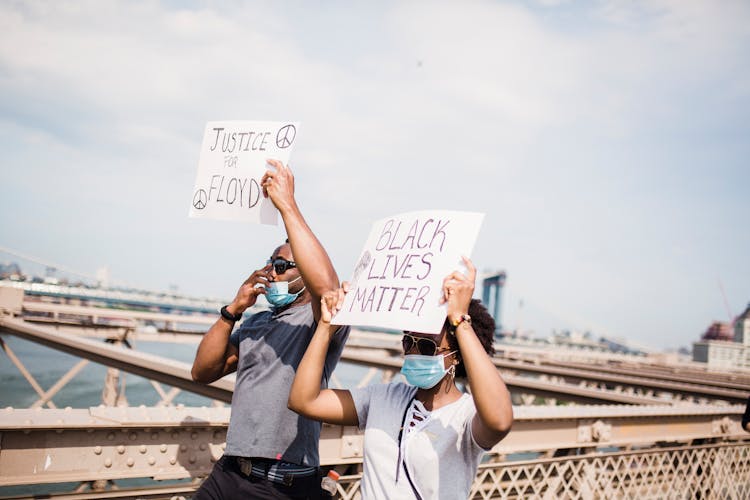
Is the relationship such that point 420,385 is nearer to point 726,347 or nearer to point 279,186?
point 279,186

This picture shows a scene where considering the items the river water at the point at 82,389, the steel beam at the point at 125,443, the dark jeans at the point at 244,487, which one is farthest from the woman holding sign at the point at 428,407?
the river water at the point at 82,389

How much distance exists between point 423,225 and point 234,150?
4.26 feet

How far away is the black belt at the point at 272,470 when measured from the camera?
245 cm

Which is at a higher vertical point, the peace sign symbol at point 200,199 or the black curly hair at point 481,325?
the peace sign symbol at point 200,199

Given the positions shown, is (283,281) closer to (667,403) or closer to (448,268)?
(448,268)

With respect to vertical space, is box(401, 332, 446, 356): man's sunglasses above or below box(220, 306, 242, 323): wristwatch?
below

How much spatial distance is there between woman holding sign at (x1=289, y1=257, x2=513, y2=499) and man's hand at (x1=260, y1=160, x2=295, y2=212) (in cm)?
52

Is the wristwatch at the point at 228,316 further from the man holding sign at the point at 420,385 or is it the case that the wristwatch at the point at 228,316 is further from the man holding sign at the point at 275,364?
the man holding sign at the point at 420,385

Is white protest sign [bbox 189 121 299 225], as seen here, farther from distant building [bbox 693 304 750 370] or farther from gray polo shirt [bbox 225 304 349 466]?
distant building [bbox 693 304 750 370]

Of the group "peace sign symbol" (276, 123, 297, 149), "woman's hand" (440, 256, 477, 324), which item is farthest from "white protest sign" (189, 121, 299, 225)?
"woman's hand" (440, 256, 477, 324)

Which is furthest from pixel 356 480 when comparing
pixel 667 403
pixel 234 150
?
pixel 667 403

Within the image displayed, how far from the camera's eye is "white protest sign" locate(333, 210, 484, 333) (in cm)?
211

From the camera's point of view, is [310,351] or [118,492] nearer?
[310,351]

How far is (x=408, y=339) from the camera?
2.29m
